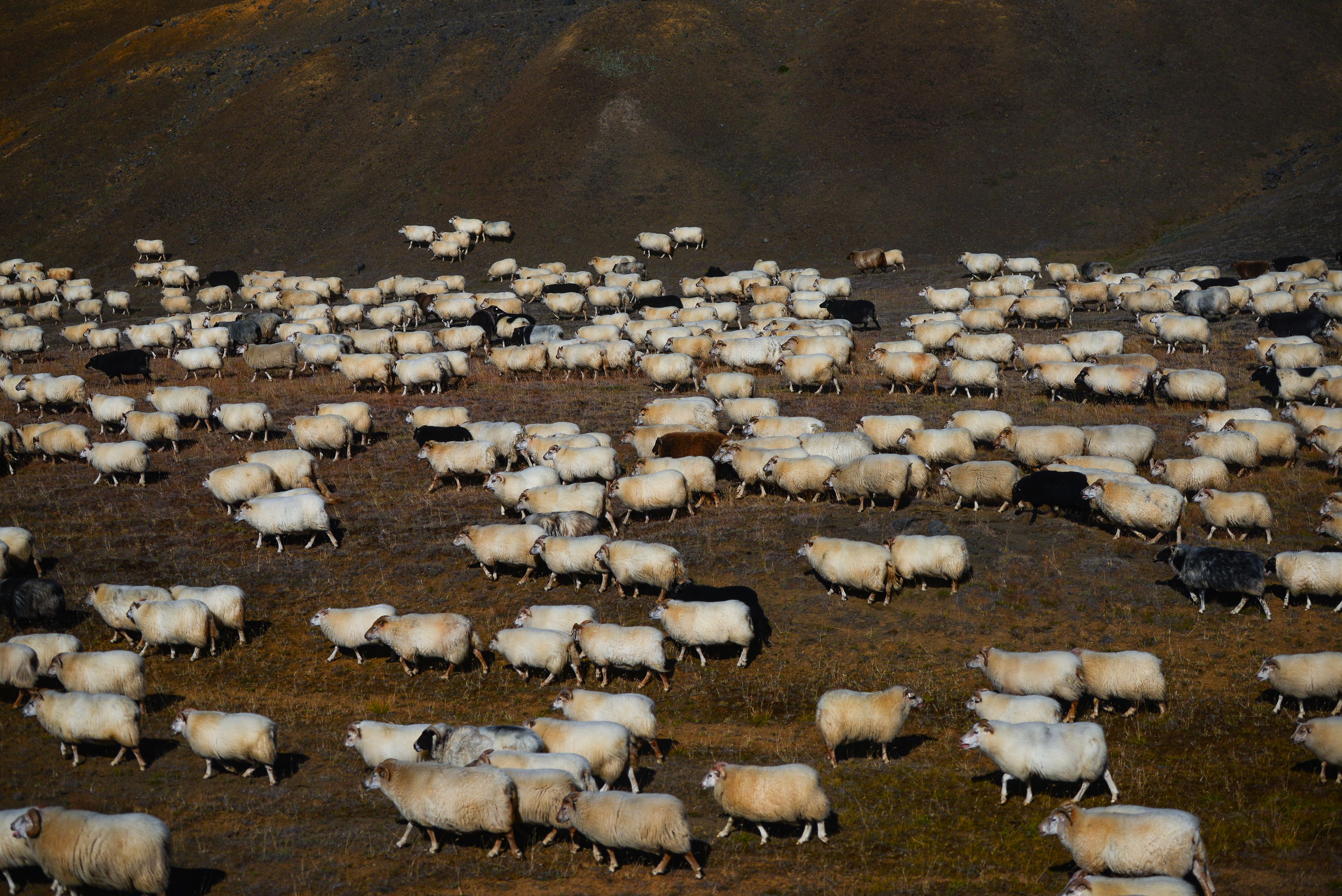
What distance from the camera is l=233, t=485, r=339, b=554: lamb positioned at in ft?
63.0

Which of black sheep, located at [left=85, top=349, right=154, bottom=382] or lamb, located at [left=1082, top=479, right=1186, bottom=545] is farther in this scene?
black sheep, located at [left=85, top=349, right=154, bottom=382]

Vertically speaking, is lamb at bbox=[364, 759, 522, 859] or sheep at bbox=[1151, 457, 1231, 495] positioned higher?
lamb at bbox=[364, 759, 522, 859]

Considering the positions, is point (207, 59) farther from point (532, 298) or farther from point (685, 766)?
point (685, 766)

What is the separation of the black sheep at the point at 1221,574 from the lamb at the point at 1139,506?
1549 millimetres

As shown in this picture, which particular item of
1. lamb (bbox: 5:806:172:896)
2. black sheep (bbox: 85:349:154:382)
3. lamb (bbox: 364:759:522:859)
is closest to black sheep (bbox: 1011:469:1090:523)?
lamb (bbox: 364:759:522:859)

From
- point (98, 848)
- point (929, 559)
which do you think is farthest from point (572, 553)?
point (98, 848)

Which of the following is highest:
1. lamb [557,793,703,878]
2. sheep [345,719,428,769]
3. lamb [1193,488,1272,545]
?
lamb [557,793,703,878]

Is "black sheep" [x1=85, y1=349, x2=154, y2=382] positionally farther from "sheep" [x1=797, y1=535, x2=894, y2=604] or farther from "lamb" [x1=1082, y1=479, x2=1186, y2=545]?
"lamb" [x1=1082, y1=479, x2=1186, y2=545]

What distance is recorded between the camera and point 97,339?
37.0 m


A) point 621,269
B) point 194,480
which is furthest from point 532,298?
point 194,480

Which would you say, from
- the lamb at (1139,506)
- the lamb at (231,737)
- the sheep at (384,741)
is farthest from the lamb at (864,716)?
the lamb at (1139,506)

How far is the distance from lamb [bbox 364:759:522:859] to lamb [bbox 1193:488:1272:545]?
13.7 metres

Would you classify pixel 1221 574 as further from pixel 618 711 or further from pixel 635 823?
pixel 635 823

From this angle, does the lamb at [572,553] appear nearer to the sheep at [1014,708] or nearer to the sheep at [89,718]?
A: the sheep at [89,718]
